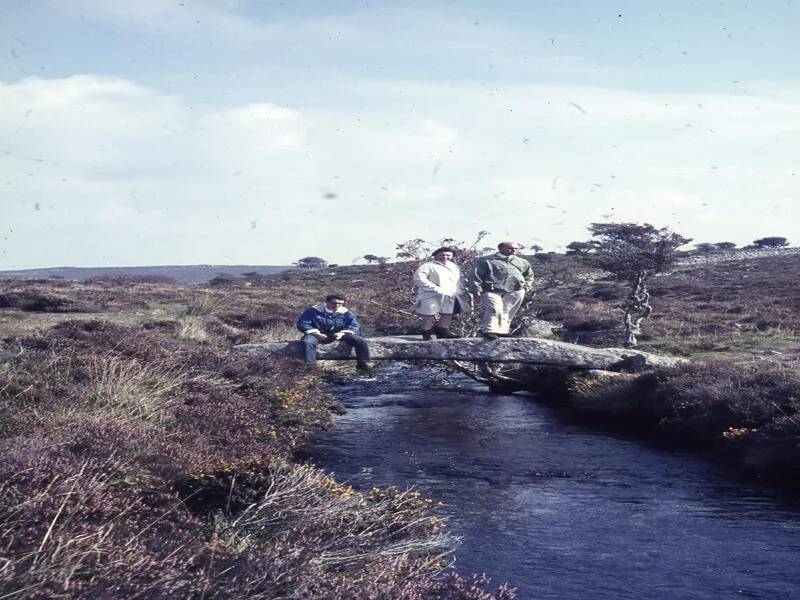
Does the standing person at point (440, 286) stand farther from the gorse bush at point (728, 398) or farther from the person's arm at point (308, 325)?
the gorse bush at point (728, 398)

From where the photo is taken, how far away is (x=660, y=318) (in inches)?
1013

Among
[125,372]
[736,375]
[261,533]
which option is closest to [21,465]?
[261,533]

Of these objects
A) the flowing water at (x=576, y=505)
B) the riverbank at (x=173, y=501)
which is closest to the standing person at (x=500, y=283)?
the flowing water at (x=576, y=505)

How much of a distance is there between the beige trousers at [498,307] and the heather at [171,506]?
15.2 ft

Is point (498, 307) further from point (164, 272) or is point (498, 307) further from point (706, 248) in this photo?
point (164, 272)

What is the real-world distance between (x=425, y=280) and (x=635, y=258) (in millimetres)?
8606

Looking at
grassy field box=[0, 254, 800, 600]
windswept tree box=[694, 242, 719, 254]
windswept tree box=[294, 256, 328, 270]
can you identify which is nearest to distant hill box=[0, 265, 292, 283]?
windswept tree box=[294, 256, 328, 270]

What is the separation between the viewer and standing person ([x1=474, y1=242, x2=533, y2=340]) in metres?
14.2

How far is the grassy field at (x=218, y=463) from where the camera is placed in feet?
14.8

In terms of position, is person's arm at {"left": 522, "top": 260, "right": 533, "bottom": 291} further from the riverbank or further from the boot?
the riverbank

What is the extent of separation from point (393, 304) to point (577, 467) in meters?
9.95

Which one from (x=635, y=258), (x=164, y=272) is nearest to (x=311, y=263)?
(x=164, y=272)

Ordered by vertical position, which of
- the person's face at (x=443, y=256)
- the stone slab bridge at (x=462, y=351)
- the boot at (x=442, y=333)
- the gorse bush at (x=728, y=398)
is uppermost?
the person's face at (x=443, y=256)

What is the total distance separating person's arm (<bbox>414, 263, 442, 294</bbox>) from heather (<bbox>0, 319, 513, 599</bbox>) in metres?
3.96
